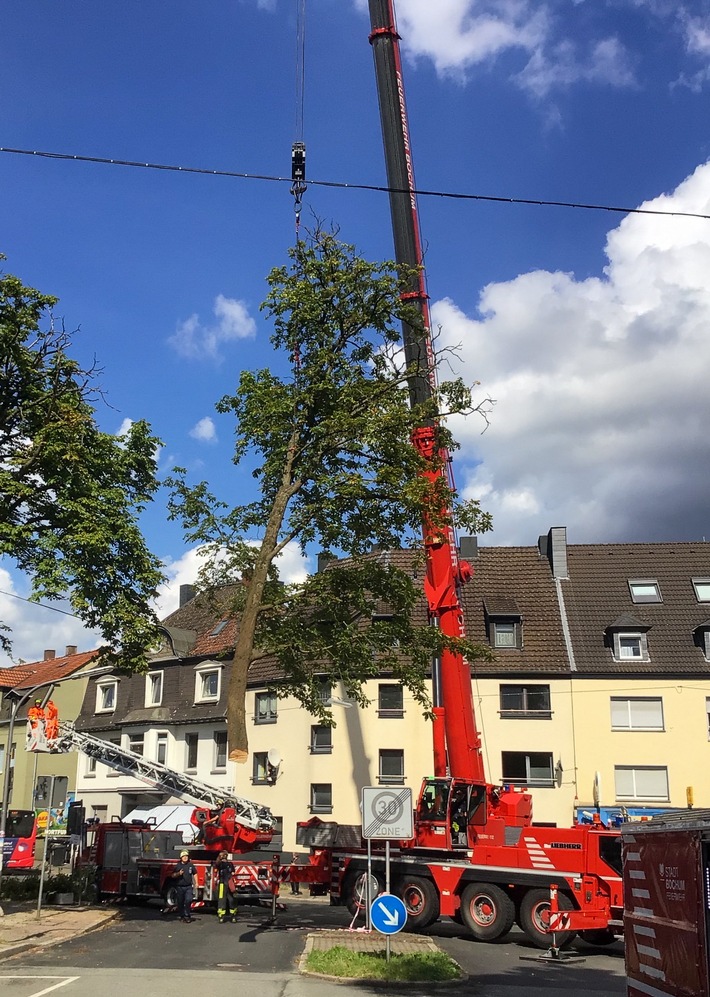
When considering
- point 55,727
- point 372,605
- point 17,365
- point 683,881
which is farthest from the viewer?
point 55,727

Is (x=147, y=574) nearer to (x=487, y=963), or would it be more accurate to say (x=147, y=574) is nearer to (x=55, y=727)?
(x=55, y=727)

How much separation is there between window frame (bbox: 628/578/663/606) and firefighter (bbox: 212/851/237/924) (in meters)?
22.9

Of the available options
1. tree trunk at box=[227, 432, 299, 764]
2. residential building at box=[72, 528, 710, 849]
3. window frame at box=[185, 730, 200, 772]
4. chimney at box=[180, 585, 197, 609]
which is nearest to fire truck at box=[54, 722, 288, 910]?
tree trunk at box=[227, 432, 299, 764]

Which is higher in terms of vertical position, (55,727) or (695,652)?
(695,652)

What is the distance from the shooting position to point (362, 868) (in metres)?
21.1

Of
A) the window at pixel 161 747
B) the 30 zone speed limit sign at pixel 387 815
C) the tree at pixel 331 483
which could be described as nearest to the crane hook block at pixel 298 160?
the tree at pixel 331 483

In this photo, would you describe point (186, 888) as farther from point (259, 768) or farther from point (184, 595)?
point (184, 595)

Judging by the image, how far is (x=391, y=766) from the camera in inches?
1420

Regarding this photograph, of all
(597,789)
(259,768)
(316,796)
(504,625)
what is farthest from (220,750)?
(597,789)

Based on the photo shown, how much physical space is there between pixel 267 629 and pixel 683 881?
577 inches

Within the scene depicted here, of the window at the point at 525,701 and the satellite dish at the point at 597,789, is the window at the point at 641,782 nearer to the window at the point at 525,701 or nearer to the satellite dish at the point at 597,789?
the satellite dish at the point at 597,789

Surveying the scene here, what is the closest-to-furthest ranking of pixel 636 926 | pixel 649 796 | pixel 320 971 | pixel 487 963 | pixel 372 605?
pixel 636 926 → pixel 320 971 → pixel 487 963 → pixel 372 605 → pixel 649 796

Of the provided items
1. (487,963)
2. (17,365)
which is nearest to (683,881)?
(487,963)

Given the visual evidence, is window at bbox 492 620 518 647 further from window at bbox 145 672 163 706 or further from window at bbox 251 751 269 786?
window at bbox 145 672 163 706
